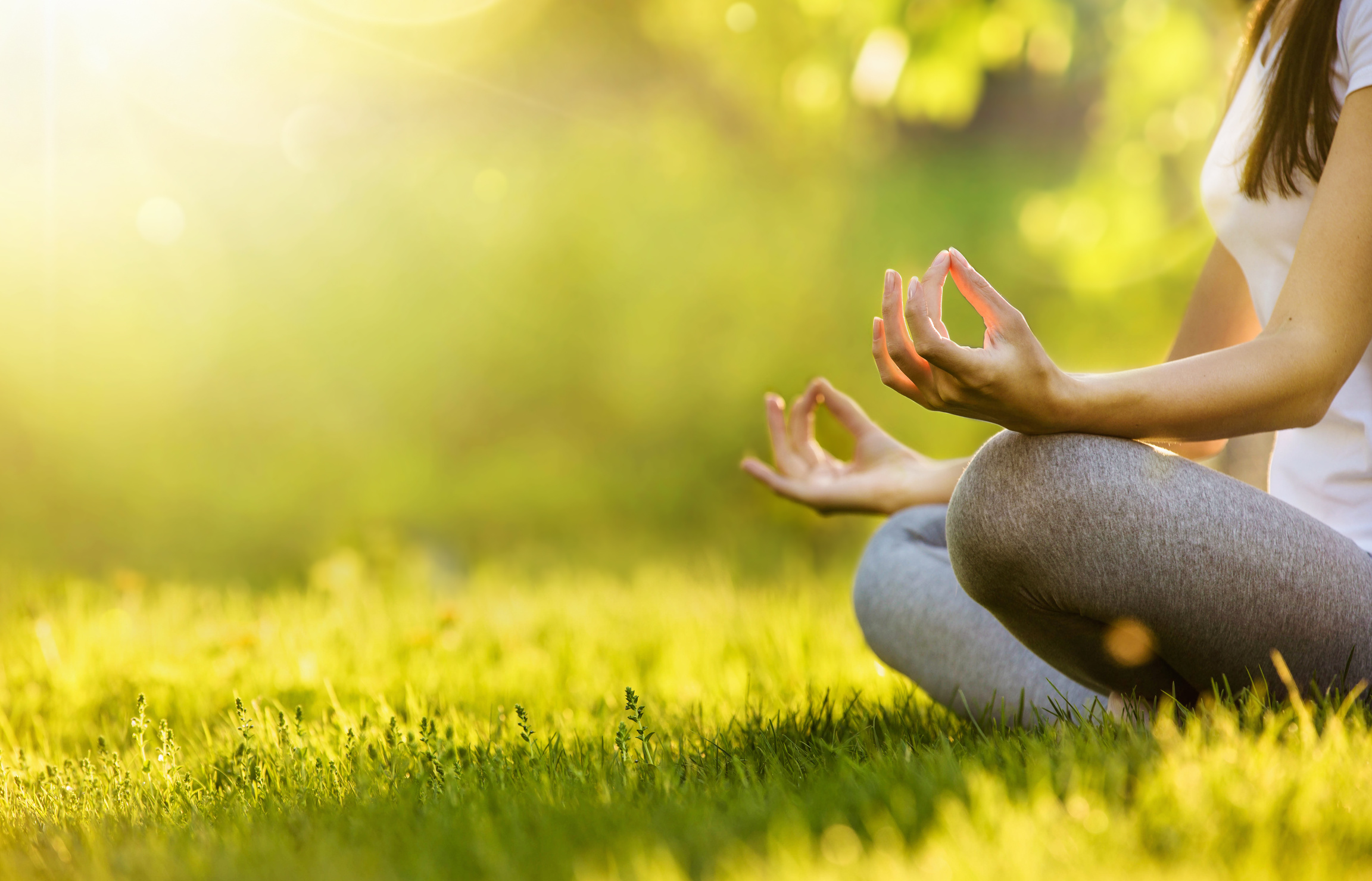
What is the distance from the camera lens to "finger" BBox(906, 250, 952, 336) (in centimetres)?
116

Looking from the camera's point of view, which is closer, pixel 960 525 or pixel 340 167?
pixel 960 525

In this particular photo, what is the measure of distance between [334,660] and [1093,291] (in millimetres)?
4219

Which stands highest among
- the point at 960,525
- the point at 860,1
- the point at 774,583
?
the point at 860,1

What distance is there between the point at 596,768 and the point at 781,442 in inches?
31.2

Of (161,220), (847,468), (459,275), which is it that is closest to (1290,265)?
(847,468)

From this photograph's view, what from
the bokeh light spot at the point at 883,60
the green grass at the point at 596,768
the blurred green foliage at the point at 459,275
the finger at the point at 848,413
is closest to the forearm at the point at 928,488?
the finger at the point at 848,413

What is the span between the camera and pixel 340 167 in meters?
6.18

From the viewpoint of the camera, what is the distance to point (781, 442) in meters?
1.99

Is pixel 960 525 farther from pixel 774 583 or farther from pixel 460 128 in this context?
pixel 460 128

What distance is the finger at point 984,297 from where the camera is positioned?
116 centimetres

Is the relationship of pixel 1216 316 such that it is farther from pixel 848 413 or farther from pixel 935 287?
pixel 935 287

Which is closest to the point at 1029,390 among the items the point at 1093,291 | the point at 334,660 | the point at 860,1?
the point at 334,660

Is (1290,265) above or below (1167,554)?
above

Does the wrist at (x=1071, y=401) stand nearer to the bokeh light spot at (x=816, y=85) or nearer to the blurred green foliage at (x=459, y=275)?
the bokeh light spot at (x=816, y=85)
